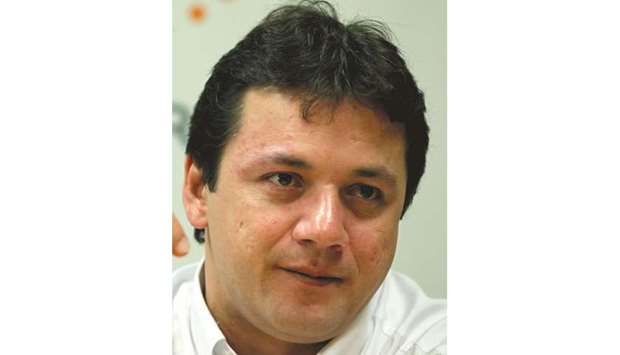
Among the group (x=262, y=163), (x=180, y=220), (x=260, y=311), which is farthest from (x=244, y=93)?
(x=260, y=311)

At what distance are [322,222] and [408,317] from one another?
0.24 metres

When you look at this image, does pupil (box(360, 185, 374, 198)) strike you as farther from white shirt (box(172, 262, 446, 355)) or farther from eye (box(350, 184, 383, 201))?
white shirt (box(172, 262, 446, 355))

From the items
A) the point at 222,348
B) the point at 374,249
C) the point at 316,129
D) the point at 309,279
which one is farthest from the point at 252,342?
Answer: the point at 316,129

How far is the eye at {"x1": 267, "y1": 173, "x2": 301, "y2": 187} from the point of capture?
154 centimetres

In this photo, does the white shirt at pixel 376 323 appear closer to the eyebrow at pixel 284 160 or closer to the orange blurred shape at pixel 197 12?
the eyebrow at pixel 284 160

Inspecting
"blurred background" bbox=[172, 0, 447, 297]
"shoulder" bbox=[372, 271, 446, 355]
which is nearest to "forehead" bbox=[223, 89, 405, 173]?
"blurred background" bbox=[172, 0, 447, 297]

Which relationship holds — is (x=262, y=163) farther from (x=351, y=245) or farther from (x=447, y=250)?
(x=447, y=250)

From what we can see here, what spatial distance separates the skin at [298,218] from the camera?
1.53 m

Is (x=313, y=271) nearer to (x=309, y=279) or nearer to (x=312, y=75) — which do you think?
(x=309, y=279)

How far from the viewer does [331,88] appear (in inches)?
60.2

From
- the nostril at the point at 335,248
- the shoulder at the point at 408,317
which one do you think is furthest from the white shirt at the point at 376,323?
the nostril at the point at 335,248

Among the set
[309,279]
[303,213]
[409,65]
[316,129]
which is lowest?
[309,279]

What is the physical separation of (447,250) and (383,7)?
0.42m

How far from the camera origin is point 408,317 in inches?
64.2
